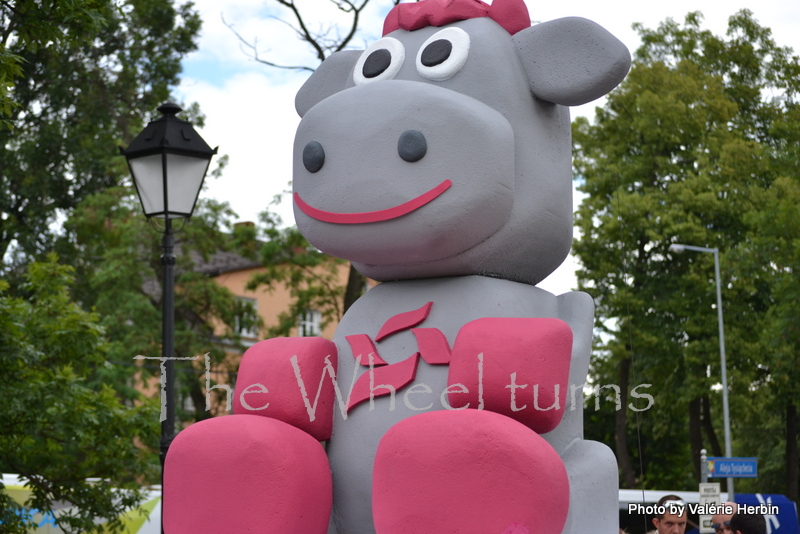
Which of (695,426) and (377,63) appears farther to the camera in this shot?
(695,426)

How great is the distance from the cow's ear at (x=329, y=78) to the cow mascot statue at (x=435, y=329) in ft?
1.31

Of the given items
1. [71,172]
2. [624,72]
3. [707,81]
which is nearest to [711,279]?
[707,81]

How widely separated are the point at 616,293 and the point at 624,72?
14521mm

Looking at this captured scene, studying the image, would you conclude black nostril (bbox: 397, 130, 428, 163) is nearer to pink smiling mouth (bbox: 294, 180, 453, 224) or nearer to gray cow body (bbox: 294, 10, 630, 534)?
gray cow body (bbox: 294, 10, 630, 534)

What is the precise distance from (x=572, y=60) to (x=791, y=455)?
1863 centimetres

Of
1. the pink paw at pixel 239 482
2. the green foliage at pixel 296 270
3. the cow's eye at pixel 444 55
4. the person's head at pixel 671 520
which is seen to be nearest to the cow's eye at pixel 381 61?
the cow's eye at pixel 444 55

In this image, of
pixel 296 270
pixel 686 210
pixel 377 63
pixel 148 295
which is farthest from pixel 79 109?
pixel 377 63

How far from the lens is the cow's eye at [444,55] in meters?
4.41

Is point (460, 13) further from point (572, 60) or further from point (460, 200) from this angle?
point (460, 200)

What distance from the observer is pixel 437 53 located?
4.45 m

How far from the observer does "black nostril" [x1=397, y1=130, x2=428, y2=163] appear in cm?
411

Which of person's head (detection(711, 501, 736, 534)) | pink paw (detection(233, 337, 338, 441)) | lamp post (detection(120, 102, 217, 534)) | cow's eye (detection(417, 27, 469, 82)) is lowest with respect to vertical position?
person's head (detection(711, 501, 736, 534))

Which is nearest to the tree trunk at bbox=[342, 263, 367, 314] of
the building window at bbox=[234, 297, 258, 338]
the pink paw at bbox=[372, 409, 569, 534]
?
the building window at bbox=[234, 297, 258, 338]

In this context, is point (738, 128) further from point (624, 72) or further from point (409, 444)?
point (409, 444)
